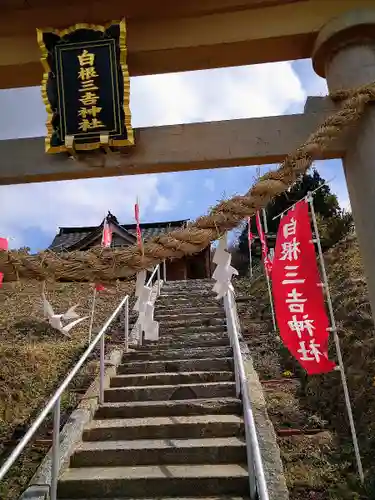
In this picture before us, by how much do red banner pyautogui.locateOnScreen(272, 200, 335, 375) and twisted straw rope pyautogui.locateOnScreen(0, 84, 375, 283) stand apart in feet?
9.85

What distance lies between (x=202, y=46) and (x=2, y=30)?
1273mm

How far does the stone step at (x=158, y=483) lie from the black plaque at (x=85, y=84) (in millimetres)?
2725

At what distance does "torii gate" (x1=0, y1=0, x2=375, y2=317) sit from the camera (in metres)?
2.43

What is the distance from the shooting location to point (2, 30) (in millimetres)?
2723

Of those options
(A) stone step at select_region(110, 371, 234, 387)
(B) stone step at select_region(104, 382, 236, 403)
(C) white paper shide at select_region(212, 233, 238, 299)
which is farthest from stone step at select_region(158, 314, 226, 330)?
(C) white paper shide at select_region(212, 233, 238, 299)

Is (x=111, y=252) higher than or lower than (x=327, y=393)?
higher

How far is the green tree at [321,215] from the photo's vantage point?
40.5 feet

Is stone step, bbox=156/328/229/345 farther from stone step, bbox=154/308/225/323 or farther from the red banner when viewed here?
the red banner

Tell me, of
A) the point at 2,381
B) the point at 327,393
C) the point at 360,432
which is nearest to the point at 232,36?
the point at 360,432

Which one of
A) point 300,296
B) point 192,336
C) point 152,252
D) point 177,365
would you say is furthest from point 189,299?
point 152,252

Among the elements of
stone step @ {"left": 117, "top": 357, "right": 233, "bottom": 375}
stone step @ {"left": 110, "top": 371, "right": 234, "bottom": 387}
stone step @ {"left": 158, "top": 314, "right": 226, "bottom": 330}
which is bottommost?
stone step @ {"left": 110, "top": 371, "right": 234, "bottom": 387}

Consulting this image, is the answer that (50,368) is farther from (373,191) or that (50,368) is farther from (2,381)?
(373,191)

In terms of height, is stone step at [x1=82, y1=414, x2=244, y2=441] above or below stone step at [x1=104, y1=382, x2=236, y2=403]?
below

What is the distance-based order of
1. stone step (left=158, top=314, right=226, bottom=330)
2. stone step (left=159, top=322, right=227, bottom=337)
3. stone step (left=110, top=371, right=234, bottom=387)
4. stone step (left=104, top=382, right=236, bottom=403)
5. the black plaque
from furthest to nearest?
stone step (left=158, top=314, right=226, bottom=330)
stone step (left=159, top=322, right=227, bottom=337)
stone step (left=110, top=371, right=234, bottom=387)
stone step (left=104, top=382, right=236, bottom=403)
the black plaque
